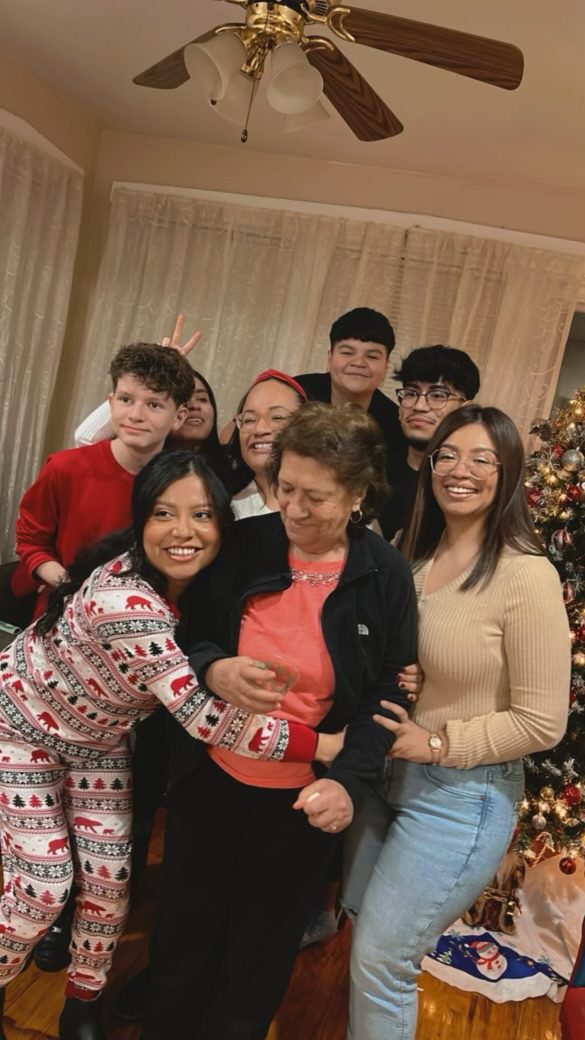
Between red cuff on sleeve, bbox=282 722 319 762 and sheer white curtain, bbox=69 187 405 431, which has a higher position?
sheer white curtain, bbox=69 187 405 431

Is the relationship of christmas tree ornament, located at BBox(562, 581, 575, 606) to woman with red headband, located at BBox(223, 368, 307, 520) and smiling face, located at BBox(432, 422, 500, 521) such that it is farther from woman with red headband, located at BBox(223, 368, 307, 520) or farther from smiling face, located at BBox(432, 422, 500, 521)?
woman with red headband, located at BBox(223, 368, 307, 520)

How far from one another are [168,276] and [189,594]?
280cm

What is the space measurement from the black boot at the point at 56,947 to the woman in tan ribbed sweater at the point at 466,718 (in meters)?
0.77

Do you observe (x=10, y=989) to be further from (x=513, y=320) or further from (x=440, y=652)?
(x=513, y=320)

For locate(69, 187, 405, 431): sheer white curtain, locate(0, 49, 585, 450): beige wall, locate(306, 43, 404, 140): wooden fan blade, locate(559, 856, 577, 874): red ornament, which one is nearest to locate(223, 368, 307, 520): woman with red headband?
locate(306, 43, 404, 140): wooden fan blade

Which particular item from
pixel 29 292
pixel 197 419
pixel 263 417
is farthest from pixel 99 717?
pixel 29 292

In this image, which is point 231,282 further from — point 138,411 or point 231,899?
point 231,899

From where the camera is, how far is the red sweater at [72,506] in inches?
67.5

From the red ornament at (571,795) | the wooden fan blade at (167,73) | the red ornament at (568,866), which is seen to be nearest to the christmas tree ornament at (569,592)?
the red ornament at (571,795)

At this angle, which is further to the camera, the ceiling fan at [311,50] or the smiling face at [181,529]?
the ceiling fan at [311,50]

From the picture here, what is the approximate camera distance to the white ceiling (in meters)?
2.18

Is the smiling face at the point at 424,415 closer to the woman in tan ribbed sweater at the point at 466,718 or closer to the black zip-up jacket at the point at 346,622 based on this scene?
the woman in tan ribbed sweater at the point at 466,718

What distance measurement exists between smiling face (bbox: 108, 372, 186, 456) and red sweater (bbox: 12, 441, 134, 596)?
0.11 m

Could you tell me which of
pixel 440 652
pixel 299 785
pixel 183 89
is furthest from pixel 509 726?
pixel 183 89
